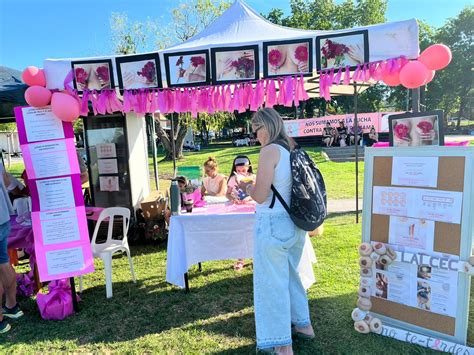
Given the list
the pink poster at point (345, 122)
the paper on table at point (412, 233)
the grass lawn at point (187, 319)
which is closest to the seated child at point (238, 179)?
the grass lawn at point (187, 319)

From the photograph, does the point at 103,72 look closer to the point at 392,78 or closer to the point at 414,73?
the point at 392,78

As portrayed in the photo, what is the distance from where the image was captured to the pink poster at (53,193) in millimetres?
3160

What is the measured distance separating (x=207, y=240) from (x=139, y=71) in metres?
1.77

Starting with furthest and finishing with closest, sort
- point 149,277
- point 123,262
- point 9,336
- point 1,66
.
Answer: point 1,66
point 123,262
point 149,277
point 9,336

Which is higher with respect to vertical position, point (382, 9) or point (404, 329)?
point (382, 9)

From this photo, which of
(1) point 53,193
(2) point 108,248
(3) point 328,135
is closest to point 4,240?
(1) point 53,193

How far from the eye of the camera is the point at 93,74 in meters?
3.39

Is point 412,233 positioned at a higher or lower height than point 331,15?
lower

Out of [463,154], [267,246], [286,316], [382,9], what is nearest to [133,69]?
[267,246]

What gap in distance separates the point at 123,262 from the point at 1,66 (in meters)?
3.78

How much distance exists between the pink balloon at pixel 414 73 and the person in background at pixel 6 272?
3482 millimetres

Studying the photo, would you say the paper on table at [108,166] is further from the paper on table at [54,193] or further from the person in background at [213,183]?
the paper on table at [54,193]

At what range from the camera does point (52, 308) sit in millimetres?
3229

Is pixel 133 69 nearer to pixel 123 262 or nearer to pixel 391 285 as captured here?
pixel 123 262
